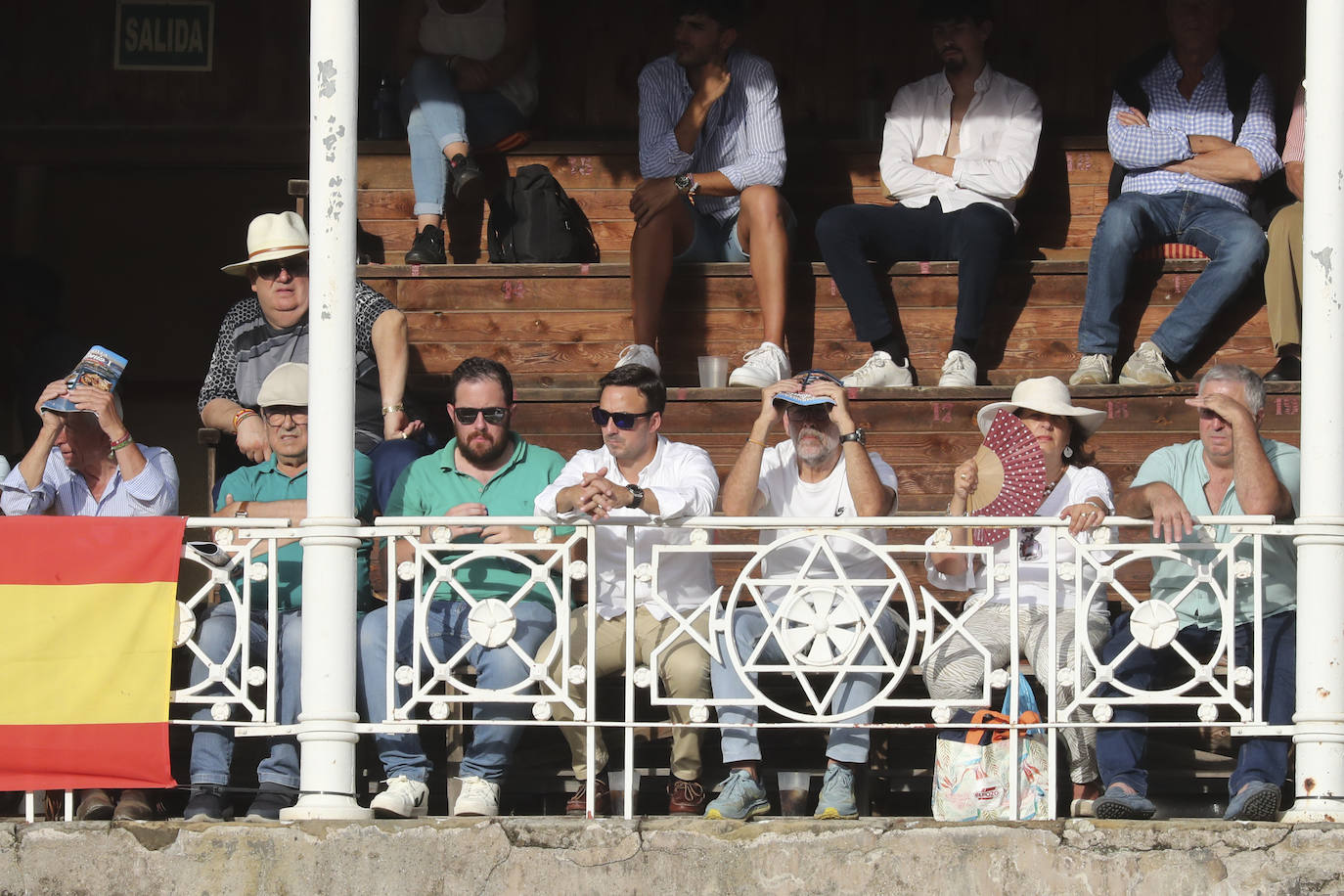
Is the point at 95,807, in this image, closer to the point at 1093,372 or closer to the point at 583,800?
the point at 583,800

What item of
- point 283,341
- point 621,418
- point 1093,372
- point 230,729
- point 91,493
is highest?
point 283,341

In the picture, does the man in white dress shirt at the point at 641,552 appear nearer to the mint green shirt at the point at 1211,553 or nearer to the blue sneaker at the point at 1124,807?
the blue sneaker at the point at 1124,807

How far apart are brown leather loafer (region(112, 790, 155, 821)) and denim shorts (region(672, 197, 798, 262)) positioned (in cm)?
345

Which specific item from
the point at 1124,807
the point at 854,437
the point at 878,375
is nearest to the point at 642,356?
the point at 878,375

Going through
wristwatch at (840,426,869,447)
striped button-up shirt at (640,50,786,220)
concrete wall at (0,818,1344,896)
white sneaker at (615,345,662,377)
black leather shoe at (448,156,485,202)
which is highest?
striped button-up shirt at (640,50,786,220)

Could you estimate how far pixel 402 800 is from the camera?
18.7ft

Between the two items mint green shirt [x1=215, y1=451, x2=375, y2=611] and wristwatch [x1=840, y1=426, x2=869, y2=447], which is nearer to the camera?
wristwatch [x1=840, y1=426, x2=869, y2=447]

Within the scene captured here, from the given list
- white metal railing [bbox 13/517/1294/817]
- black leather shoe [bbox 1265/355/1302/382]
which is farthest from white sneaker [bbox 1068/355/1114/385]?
white metal railing [bbox 13/517/1294/817]

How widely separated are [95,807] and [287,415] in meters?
1.60

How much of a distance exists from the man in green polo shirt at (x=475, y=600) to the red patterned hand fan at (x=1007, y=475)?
1.46 m

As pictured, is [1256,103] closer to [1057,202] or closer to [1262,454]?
[1057,202]

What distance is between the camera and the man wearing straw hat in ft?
24.5

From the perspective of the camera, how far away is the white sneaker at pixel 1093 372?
299 inches

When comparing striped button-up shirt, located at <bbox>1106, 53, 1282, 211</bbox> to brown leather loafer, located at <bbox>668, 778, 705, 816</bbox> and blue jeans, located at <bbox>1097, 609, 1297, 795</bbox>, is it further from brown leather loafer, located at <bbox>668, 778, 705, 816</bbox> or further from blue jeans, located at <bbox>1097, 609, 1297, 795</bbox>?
brown leather loafer, located at <bbox>668, 778, 705, 816</bbox>
